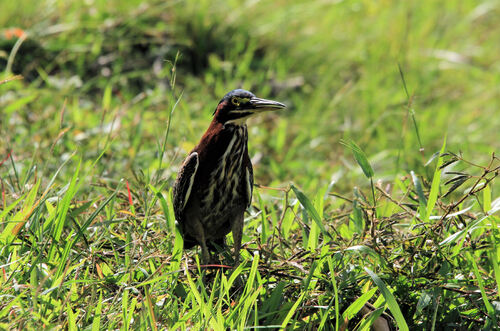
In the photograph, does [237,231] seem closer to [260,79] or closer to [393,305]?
[393,305]

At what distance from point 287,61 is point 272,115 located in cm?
88

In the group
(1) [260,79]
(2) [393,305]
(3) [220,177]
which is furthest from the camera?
(1) [260,79]

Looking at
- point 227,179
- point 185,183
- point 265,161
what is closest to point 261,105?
point 227,179

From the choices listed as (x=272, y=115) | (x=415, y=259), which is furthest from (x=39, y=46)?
(x=415, y=259)

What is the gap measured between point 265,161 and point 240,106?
221 centimetres

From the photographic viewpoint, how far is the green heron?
11.5 feet

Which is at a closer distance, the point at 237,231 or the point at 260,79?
the point at 237,231

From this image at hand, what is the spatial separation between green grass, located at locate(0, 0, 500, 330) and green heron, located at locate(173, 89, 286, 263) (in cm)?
13

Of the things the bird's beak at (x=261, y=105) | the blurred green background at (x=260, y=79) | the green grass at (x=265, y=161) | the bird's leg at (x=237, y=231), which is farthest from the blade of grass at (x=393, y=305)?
the blurred green background at (x=260, y=79)

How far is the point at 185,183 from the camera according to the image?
3.51m

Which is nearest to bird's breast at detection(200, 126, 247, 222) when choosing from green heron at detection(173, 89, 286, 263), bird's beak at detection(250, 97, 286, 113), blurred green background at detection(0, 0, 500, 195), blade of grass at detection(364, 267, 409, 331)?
green heron at detection(173, 89, 286, 263)

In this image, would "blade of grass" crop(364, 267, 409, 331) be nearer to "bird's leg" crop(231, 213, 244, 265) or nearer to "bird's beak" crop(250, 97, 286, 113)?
"bird's leg" crop(231, 213, 244, 265)

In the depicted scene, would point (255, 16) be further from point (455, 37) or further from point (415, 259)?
point (415, 259)

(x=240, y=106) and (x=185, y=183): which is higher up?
(x=240, y=106)
